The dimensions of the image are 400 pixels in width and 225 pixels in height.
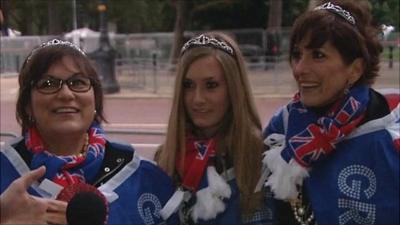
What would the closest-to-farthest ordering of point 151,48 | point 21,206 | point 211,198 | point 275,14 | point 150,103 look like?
point 21,206
point 211,198
point 150,103
point 275,14
point 151,48

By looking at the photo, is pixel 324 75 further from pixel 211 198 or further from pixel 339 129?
pixel 211 198

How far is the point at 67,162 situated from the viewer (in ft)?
8.48

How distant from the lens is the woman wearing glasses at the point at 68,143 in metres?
2.58

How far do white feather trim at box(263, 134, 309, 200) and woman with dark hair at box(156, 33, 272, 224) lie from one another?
0.11 metres

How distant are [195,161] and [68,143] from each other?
55 cm

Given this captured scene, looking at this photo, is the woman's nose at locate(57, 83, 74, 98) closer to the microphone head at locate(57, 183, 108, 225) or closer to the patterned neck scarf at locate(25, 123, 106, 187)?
the patterned neck scarf at locate(25, 123, 106, 187)

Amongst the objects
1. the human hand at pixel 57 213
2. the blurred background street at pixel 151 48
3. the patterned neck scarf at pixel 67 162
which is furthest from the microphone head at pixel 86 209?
the blurred background street at pixel 151 48

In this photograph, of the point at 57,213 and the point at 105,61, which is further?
the point at 105,61

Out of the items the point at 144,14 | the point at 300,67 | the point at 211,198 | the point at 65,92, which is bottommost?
the point at 144,14

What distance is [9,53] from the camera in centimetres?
2594

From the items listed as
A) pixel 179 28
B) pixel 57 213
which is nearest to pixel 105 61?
pixel 179 28

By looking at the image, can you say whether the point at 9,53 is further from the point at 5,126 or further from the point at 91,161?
the point at 91,161

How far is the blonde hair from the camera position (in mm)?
2875

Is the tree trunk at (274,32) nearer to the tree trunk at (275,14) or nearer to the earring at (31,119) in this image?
the tree trunk at (275,14)
